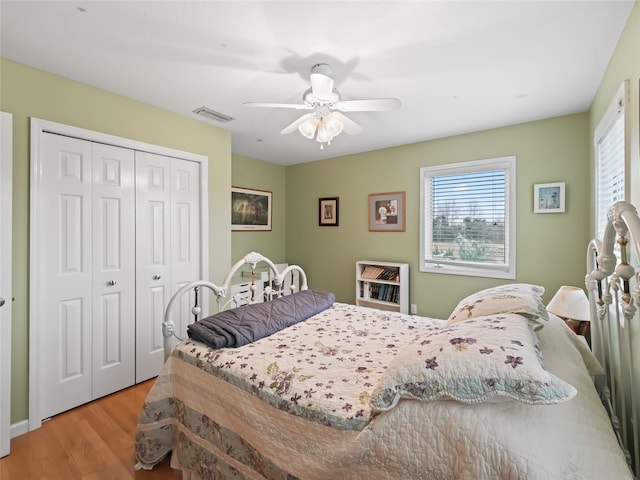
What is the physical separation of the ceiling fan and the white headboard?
128 centimetres

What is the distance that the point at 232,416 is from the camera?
1422 millimetres

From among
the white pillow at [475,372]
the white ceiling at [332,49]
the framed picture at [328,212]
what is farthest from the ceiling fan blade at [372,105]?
the framed picture at [328,212]

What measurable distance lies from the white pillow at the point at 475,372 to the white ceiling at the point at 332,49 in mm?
1581

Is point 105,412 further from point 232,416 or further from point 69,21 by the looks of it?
point 69,21

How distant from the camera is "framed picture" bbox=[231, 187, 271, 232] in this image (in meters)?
4.28

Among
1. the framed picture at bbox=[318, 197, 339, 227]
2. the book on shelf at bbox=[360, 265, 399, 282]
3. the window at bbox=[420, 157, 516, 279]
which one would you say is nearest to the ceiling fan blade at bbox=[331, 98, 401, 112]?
the window at bbox=[420, 157, 516, 279]

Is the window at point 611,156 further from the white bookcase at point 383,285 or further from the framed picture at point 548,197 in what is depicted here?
the white bookcase at point 383,285

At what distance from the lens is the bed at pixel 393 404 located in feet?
2.81

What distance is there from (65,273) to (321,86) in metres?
2.32

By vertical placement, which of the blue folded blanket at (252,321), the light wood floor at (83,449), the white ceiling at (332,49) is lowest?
the light wood floor at (83,449)

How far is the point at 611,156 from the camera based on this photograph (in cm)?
201

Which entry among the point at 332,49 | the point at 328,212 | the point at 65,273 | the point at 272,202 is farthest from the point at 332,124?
the point at 272,202

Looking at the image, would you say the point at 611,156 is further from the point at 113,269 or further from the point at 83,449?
the point at 83,449

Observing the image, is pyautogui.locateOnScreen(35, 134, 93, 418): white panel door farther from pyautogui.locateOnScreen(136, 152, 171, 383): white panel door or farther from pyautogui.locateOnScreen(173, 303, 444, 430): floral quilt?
pyautogui.locateOnScreen(173, 303, 444, 430): floral quilt
